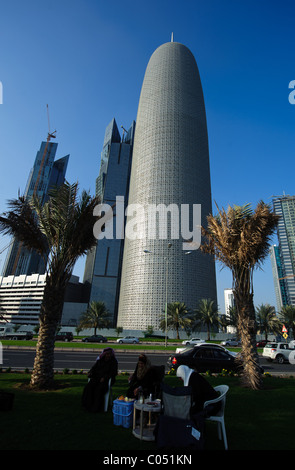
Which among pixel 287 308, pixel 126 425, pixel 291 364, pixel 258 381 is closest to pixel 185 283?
pixel 287 308

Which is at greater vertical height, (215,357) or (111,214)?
(111,214)

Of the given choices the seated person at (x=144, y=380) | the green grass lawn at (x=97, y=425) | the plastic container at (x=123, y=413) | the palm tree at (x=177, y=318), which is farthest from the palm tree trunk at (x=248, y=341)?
the palm tree at (x=177, y=318)

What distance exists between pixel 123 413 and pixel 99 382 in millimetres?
1332

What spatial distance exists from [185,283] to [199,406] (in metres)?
64.0

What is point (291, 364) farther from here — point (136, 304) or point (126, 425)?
point (136, 304)

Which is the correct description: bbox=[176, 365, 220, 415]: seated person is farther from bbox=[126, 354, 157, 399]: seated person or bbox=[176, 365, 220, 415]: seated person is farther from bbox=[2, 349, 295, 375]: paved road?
bbox=[2, 349, 295, 375]: paved road

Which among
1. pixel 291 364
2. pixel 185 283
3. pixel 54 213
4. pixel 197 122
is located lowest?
pixel 291 364

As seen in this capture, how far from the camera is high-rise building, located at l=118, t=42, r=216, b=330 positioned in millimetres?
67250

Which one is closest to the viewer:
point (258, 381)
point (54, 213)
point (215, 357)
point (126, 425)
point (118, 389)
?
point (126, 425)

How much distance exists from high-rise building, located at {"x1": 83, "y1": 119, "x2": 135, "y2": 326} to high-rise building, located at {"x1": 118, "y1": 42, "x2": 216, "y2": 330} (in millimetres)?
28706

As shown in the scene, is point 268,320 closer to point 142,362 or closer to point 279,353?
point 279,353

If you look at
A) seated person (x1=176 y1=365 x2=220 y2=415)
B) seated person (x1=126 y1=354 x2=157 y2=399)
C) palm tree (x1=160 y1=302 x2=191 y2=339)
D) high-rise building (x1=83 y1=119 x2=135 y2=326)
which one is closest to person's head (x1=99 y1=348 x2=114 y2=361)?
seated person (x1=126 y1=354 x2=157 y2=399)

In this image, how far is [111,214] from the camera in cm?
1084

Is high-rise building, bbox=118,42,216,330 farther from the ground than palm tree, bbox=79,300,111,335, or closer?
farther from the ground
